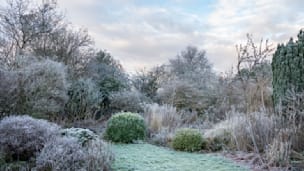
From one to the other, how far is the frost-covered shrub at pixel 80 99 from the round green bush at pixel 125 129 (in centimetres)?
314

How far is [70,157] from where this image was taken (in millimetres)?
4445

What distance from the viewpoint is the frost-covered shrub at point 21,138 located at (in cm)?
504

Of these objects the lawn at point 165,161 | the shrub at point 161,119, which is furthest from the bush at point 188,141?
the shrub at point 161,119

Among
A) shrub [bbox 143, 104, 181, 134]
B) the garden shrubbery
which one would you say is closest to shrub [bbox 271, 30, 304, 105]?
shrub [bbox 143, 104, 181, 134]

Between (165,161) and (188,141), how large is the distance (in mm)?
1542

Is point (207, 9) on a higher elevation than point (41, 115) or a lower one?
higher

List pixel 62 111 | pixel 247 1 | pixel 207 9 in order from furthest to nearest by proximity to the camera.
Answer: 1. pixel 62 111
2. pixel 207 9
3. pixel 247 1

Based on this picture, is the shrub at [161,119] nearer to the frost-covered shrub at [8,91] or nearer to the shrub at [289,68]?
the shrub at [289,68]

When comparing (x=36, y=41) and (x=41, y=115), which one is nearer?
(x=41, y=115)

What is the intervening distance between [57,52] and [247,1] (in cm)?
736

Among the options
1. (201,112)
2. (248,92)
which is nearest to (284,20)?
(248,92)

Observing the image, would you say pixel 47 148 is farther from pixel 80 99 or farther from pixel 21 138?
pixel 80 99

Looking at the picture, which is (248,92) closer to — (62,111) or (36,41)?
(62,111)

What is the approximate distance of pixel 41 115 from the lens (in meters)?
8.50
